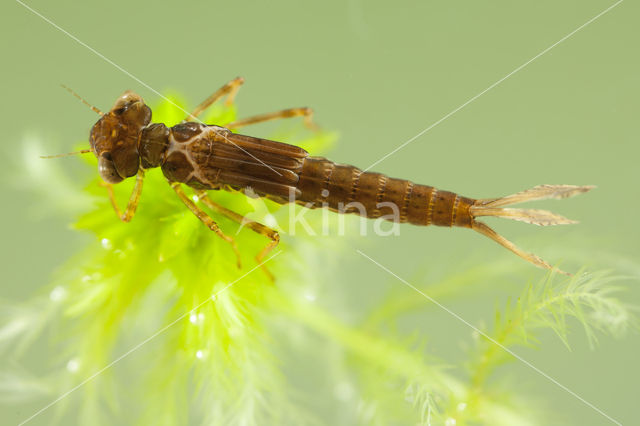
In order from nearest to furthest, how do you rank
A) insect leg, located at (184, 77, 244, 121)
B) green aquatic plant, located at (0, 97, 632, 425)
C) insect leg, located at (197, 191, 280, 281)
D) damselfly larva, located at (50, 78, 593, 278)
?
green aquatic plant, located at (0, 97, 632, 425) → insect leg, located at (197, 191, 280, 281) → damselfly larva, located at (50, 78, 593, 278) → insect leg, located at (184, 77, 244, 121)

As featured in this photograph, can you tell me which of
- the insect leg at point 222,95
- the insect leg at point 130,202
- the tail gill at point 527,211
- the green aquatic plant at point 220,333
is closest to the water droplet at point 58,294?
the green aquatic plant at point 220,333

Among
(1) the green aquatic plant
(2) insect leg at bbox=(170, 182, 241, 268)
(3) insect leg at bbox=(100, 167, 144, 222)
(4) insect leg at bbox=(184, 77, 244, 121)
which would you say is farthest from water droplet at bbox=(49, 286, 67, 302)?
(4) insect leg at bbox=(184, 77, 244, 121)

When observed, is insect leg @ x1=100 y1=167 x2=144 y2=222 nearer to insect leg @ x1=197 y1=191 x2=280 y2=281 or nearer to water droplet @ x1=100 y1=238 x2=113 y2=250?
water droplet @ x1=100 y1=238 x2=113 y2=250

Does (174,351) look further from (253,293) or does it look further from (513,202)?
(513,202)

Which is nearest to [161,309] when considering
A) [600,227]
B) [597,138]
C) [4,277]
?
[4,277]

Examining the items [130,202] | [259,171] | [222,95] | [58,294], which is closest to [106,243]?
[130,202]

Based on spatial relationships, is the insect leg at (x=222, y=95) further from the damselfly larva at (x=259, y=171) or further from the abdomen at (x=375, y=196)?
the abdomen at (x=375, y=196)
